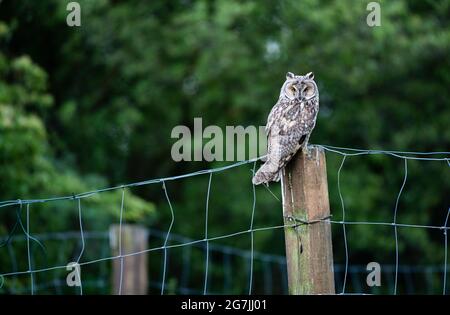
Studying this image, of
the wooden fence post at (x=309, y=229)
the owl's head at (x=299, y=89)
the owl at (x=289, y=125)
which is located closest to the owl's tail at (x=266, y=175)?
the owl at (x=289, y=125)

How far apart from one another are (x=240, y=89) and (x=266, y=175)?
27.9 feet

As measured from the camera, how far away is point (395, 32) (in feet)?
38.1

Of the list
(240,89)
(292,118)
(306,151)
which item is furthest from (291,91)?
(240,89)

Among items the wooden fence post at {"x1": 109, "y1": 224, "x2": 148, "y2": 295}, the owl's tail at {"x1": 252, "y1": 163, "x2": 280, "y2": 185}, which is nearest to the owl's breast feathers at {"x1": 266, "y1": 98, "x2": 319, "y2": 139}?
the owl's tail at {"x1": 252, "y1": 163, "x2": 280, "y2": 185}

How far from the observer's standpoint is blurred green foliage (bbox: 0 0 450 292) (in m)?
11.5

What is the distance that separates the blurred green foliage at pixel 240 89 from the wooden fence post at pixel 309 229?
7.66m

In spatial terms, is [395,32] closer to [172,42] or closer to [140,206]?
[172,42]

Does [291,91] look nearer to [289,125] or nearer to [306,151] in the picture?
[289,125]

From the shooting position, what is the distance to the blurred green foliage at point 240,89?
37.6 feet

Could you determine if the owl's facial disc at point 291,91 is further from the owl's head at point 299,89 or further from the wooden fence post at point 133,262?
the wooden fence post at point 133,262

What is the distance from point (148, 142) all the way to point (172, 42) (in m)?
1.87

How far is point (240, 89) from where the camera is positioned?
39.1ft
